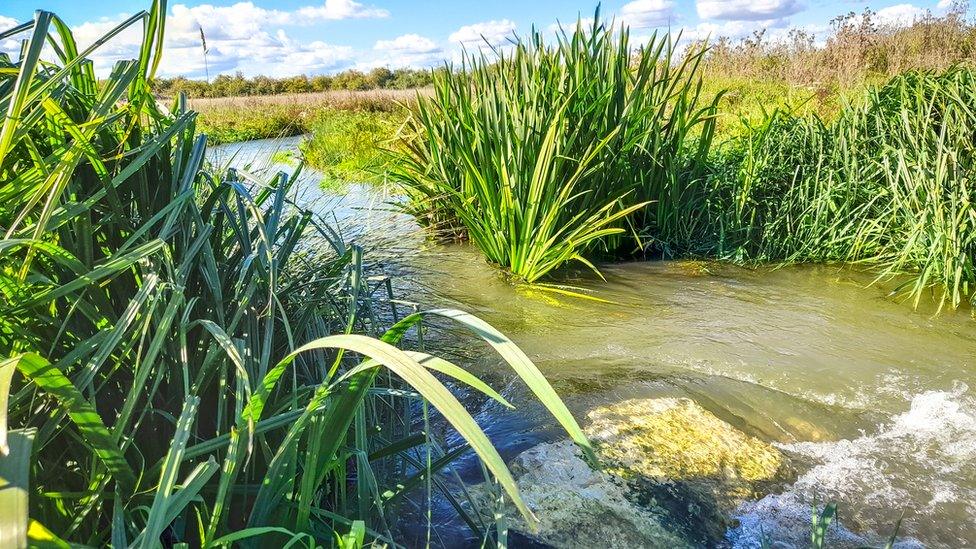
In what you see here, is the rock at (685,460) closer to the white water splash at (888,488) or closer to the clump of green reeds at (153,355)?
the white water splash at (888,488)

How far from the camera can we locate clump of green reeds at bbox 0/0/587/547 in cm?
101

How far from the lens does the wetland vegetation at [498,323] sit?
45.4 inches

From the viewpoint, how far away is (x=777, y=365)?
3.09 metres

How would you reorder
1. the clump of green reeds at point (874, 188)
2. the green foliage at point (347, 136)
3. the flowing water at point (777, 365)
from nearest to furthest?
1. the flowing water at point (777, 365)
2. the clump of green reeds at point (874, 188)
3. the green foliage at point (347, 136)

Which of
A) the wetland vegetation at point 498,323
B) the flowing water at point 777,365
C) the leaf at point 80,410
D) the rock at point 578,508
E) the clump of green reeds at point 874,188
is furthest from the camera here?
the clump of green reeds at point 874,188

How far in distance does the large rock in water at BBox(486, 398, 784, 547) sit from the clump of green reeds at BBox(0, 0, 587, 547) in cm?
53

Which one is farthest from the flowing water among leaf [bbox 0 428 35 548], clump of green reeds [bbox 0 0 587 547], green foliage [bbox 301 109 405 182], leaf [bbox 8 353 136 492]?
green foliage [bbox 301 109 405 182]

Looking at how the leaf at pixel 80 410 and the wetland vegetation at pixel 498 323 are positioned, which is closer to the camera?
the leaf at pixel 80 410

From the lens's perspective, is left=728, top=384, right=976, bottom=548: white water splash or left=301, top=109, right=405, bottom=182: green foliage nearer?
left=728, top=384, right=976, bottom=548: white water splash

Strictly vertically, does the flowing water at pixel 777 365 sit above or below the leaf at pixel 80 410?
below

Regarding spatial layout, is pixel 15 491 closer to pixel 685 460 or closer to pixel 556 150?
pixel 685 460

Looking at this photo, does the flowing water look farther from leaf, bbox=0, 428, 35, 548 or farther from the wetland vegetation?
leaf, bbox=0, 428, 35, 548

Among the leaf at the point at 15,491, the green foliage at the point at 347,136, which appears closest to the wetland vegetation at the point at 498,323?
the leaf at the point at 15,491

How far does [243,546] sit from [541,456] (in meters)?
1.19
